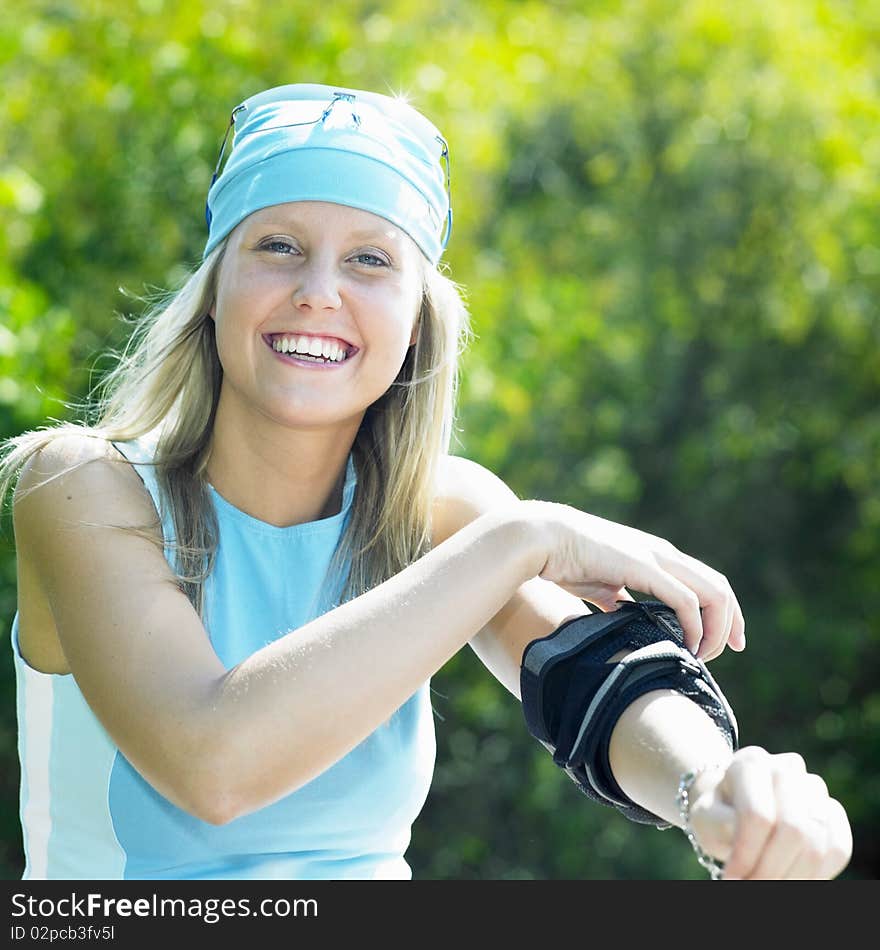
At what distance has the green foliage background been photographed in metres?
4.80

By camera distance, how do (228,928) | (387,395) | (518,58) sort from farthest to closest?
1. (518,58)
2. (387,395)
3. (228,928)

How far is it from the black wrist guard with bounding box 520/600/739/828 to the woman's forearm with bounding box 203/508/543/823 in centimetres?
19

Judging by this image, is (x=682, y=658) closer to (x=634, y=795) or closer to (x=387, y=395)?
(x=634, y=795)

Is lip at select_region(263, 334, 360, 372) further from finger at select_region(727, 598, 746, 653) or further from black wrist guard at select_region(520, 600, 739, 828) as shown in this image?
finger at select_region(727, 598, 746, 653)

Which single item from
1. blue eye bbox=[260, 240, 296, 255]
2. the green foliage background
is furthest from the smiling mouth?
the green foliage background

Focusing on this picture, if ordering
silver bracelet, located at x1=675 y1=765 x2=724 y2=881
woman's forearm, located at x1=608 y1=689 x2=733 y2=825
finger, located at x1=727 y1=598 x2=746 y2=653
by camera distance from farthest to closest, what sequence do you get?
finger, located at x1=727 y1=598 x2=746 y2=653 → woman's forearm, located at x1=608 y1=689 x2=733 y2=825 → silver bracelet, located at x1=675 y1=765 x2=724 y2=881

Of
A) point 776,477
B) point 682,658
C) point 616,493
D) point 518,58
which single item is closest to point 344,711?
point 682,658

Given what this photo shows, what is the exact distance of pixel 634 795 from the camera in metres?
1.88

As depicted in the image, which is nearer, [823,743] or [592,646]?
[592,646]

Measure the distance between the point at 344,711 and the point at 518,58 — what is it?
641 centimetres

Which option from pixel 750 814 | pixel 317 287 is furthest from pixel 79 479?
pixel 750 814

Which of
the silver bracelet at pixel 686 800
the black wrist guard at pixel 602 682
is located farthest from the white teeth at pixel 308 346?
the silver bracelet at pixel 686 800

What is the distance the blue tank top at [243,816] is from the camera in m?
2.10

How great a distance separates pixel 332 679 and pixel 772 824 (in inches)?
22.5
